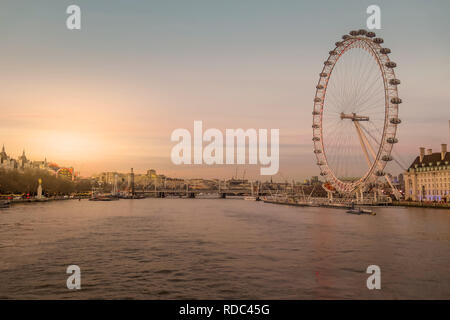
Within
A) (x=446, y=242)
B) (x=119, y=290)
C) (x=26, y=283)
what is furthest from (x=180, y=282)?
(x=446, y=242)

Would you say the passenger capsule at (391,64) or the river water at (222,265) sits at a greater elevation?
the passenger capsule at (391,64)

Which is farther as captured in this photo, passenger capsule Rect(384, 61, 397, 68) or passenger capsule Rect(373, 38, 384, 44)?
passenger capsule Rect(373, 38, 384, 44)

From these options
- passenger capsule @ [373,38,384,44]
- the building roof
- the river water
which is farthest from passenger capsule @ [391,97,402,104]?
the building roof

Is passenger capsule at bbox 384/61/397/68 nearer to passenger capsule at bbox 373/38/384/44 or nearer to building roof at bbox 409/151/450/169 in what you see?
passenger capsule at bbox 373/38/384/44

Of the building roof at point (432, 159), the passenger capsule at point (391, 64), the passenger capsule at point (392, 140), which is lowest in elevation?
the building roof at point (432, 159)

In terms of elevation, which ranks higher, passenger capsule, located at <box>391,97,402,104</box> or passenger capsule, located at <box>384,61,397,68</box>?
passenger capsule, located at <box>384,61,397,68</box>

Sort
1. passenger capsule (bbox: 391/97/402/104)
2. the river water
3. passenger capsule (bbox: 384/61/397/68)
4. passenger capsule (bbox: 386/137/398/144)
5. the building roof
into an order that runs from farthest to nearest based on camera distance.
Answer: the building roof
passenger capsule (bbox: 386/137/398/144)
passenger capsule (bbox: 391/97/402/104)
passenger capsule (bbox: 384/61/397/68)
the river water

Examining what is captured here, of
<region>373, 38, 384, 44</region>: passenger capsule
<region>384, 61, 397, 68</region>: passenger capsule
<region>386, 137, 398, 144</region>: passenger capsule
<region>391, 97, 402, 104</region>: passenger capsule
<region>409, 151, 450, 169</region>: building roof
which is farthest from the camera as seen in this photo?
<region>409, 151, 450, 169</region>: building roof

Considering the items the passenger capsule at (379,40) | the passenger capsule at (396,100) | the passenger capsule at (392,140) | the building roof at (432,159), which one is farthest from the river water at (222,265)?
the building roof at (432,159)

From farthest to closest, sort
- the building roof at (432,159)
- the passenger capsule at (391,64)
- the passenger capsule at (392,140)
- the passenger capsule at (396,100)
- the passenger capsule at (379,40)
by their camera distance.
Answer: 1. the building roof at (432,159)
2. the passenger capsule at (392,140)
3. the passenger capsule at (396,100)
4. the passenger capsule at (379,40)
5. the passenger capsule at (391,64)

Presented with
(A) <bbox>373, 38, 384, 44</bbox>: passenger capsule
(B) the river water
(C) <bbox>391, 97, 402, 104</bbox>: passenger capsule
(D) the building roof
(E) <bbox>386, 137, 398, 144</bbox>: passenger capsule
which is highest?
(A) <bbox>373, 38, 384, 44</bbox>: passenger capsule

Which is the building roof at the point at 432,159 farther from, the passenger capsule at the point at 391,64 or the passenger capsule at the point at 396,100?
the passenger capsule at the point at 391,64
